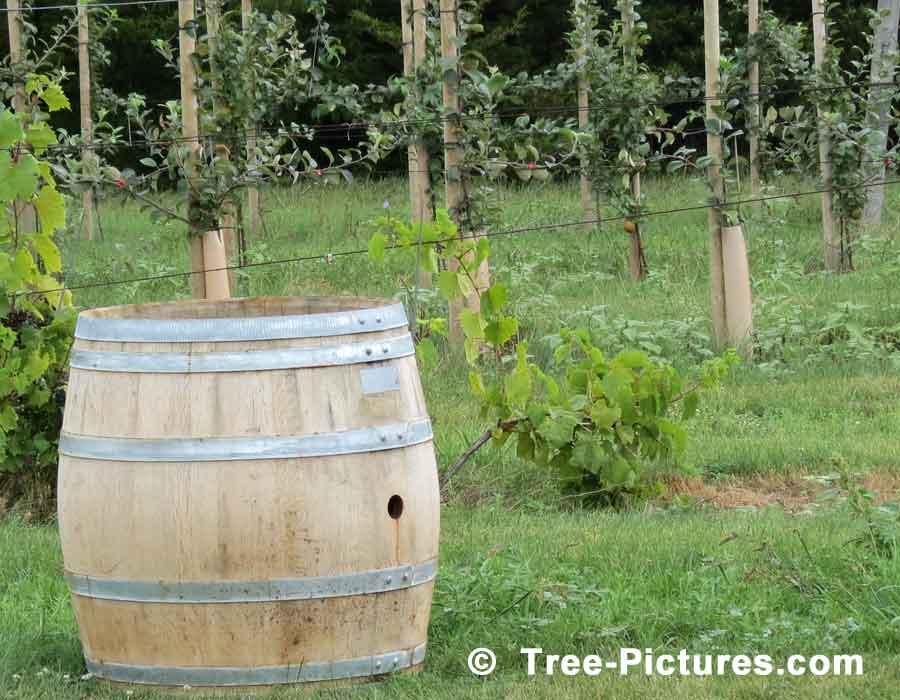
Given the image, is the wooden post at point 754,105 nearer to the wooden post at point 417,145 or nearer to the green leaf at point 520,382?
the wooden post at point 417,145

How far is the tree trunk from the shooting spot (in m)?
11.7

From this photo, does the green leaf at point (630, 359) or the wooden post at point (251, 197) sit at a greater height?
the wooden post at point (251, 197)

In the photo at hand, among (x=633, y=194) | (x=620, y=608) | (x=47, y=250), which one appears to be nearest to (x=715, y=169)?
(x=633, y=194)

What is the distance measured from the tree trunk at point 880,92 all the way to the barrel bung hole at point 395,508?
6.66m

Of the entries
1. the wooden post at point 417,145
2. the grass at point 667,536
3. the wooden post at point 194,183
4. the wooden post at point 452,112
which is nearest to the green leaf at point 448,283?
the grass at point 667,536

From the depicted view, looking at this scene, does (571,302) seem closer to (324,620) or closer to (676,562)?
(676,562)

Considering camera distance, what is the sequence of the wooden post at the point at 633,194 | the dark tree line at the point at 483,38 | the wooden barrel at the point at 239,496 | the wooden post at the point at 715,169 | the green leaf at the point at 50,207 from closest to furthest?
the wooden barrel at the point at 239,496
the green leaf at the point at 50,207
the wooden post at the point at 715,169
the wooden post at the point at 633,194
the dark tree line at the point at 483,38

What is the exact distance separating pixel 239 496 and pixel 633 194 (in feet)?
31.3

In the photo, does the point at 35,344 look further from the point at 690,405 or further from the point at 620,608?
the point at 620,608

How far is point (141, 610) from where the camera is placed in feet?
11.6

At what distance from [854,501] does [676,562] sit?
24.3 inches

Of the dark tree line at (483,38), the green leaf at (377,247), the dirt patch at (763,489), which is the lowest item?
the dirt patch at (763,489)

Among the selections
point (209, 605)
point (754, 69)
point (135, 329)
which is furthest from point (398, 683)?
point (754, 69)

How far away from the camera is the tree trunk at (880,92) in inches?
460
